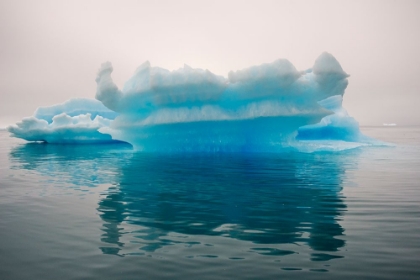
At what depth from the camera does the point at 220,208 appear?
588 centimetres

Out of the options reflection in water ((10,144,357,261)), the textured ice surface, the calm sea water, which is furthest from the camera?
the textured ice surface

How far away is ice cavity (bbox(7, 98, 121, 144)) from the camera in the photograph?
23.2m

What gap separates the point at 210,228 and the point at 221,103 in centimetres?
1189

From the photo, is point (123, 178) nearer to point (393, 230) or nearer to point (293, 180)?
point (293, 180)

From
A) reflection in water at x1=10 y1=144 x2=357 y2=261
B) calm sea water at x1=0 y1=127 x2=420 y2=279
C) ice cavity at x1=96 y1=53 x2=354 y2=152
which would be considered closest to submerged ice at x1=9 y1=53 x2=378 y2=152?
ice cavity at x1=96 y1=53 x2=354 y2=152

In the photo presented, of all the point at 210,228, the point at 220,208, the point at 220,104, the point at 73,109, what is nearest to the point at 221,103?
the point at 220,104

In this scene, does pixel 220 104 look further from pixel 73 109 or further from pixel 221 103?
pixel 73 109

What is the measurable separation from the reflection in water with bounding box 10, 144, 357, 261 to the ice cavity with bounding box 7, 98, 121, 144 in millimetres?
13305

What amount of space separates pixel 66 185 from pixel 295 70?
9940 mm

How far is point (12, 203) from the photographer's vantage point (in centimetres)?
628

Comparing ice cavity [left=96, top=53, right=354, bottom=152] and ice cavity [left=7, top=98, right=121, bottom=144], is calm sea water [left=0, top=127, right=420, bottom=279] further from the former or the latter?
ice cavity [left=7, top=98, right=121, bottom=144]

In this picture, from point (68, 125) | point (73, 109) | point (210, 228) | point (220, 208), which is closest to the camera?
point (210, 228)

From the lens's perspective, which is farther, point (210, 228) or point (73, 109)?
point (73, 109)

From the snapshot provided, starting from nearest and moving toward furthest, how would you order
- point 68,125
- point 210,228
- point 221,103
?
point 210,228 < point 221,103 < point 68,125
